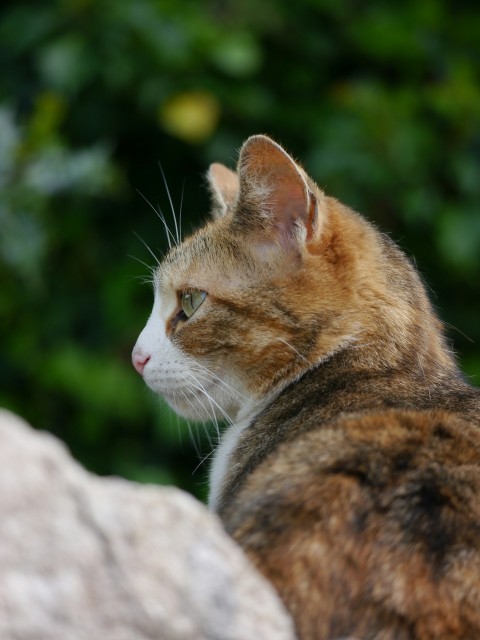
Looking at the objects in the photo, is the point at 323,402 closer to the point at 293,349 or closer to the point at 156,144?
the point at 293,349

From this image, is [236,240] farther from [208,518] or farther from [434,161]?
[434,161]

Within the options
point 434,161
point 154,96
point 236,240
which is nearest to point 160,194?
point 154,96

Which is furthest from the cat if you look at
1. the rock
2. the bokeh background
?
the bokeh background

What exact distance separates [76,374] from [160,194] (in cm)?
108

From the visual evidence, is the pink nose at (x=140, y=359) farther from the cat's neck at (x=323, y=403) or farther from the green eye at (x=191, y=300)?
the cat's neck at (x=323, y=403)

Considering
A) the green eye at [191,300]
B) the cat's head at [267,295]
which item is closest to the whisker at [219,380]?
the cat's head at [267,295]

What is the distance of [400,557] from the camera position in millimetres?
1626

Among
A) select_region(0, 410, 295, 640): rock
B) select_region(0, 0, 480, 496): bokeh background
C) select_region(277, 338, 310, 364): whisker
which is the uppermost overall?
select_region(0, 410, 295, 640): rock

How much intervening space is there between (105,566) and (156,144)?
3962 millimetres

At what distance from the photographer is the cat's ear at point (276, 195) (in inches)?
91.4

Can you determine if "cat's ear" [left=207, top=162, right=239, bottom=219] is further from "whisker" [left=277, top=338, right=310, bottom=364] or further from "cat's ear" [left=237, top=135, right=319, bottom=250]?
"whisker" [left=277, top=338, right=310, bottom=364]

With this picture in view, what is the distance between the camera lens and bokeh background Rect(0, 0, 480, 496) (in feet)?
15.1

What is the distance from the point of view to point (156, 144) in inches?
208

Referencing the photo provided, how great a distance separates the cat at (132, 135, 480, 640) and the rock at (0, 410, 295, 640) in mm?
124
